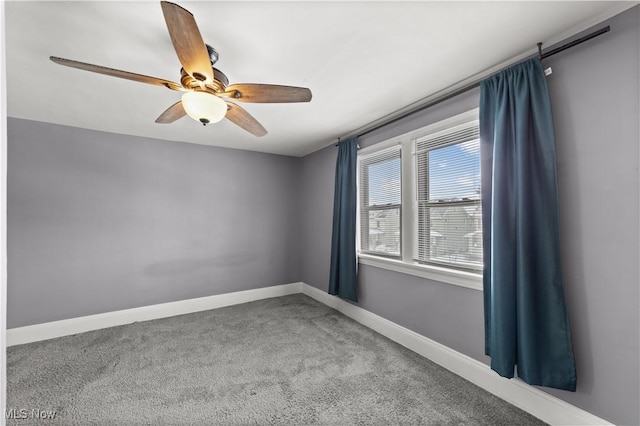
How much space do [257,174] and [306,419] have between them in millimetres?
3464

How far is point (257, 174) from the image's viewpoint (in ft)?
14.9

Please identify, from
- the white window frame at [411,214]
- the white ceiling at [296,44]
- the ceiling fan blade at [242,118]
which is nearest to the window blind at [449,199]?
the white window frame at [411,214]

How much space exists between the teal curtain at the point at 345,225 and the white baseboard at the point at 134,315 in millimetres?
1317

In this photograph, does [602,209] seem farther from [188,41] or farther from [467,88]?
[188,41]

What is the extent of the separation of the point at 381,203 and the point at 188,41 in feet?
8.03

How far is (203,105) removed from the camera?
1769 mm

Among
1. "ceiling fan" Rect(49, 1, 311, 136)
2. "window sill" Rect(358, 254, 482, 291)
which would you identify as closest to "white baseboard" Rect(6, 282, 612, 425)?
"window sill" Rect(358, 254, 482, 291)

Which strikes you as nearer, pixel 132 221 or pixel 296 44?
pixel 296 44

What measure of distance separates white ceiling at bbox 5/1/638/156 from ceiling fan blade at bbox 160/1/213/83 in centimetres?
26

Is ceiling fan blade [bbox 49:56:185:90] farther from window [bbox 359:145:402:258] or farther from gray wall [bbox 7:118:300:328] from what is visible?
gray wall [bbox 7:118:300:328]

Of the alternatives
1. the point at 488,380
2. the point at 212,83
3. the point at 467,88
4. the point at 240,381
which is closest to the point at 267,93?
the point at 212,83

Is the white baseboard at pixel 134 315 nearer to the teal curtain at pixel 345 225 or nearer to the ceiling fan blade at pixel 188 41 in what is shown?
the teal curtain at pixel 345 225

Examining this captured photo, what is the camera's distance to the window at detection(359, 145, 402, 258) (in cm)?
306

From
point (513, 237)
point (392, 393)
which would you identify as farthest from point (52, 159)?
point (513, 237)
